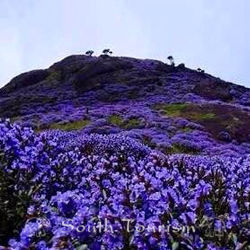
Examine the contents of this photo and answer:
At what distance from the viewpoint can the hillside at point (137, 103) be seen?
3541 centimetres

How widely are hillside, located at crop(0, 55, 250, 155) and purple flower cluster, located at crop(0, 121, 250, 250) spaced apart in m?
21.2

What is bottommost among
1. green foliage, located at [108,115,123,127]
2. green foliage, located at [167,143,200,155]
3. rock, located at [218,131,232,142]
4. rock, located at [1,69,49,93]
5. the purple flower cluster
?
the purple flower cluster

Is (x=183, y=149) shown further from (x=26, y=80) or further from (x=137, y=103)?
(x=26, y=80)

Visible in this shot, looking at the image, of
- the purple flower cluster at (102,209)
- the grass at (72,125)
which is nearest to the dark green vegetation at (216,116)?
the grass at (72,125)

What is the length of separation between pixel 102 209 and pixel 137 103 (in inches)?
1810

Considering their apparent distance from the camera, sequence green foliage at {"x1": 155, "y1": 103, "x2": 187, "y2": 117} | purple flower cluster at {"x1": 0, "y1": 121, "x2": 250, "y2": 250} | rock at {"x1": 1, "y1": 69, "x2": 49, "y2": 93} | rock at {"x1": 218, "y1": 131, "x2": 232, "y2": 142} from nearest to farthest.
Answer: purple flower cluster at {"x1": 0, "y1": 121, "x2": 250, "y2": 250}, rock at {"x1": 218, "y1": 131, "x2": 232, "y2": 142}, green foliage at {"x1": 155, "y1": 103, "x2": 187, "y2": 117}, rock at {"x1": 1, "y1": 69, "x2": 49, "y2": 93}

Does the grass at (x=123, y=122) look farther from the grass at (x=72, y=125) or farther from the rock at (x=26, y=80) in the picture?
the rock at (x=26, y=80)

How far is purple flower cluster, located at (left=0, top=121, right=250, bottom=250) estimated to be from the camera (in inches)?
206

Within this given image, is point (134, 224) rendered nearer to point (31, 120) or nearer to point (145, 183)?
point (145, 183)

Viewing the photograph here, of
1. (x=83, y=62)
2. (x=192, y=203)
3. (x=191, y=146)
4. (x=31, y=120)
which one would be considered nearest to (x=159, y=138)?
(x=191, y=146)

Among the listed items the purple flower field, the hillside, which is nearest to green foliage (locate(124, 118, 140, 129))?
the hillside

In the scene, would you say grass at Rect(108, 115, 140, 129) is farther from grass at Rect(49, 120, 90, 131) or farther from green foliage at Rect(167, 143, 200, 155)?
green foliage at Rect(167, 143, 200, 155)

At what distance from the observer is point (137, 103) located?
2036 inches

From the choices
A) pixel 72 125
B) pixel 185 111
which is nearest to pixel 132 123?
pixel 72 125
